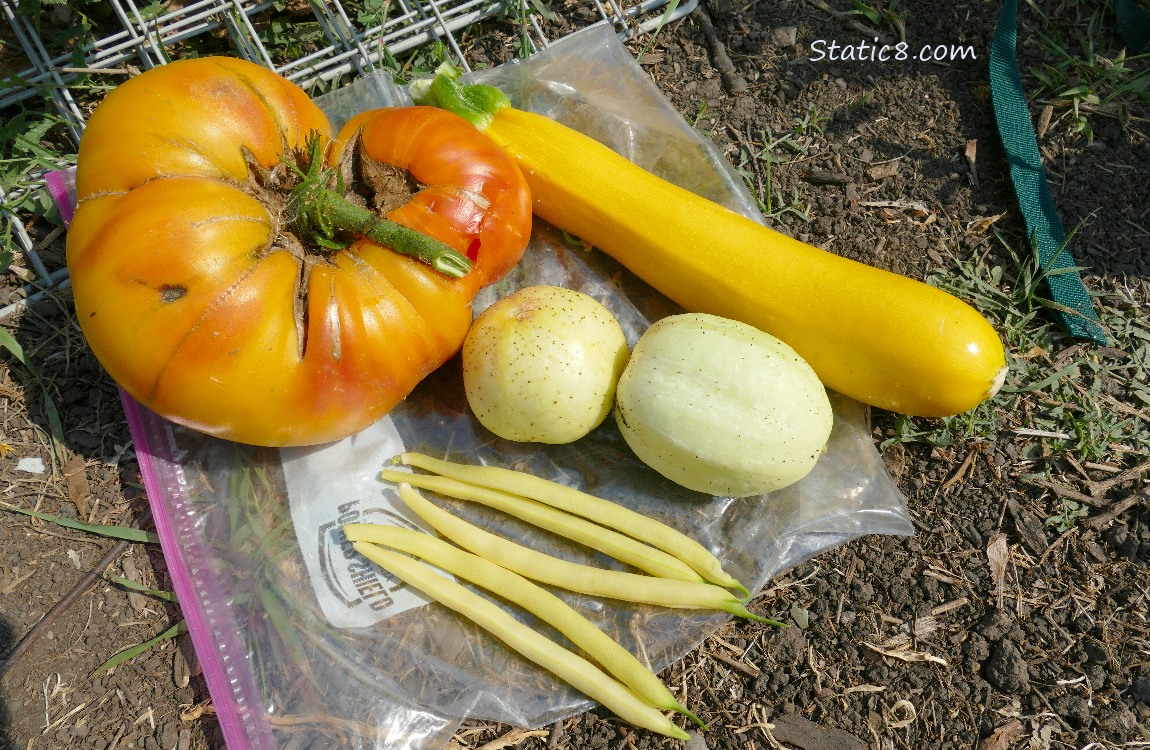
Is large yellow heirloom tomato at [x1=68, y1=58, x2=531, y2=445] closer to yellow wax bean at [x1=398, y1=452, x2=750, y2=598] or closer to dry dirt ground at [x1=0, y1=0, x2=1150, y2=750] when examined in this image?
yellow wax bean at [x1=398, y1=452, x2=750, y2=598]

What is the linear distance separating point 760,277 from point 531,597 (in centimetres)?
120

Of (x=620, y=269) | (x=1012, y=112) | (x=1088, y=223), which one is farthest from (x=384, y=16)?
(x=1088, y=223)

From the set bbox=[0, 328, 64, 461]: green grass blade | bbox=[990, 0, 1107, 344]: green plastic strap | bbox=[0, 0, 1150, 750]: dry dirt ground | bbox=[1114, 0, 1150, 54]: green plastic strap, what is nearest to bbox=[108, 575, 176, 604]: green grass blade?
bbox=[0, 0, 1150, 750]: dry dirt ground

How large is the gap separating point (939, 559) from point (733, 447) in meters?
0.91

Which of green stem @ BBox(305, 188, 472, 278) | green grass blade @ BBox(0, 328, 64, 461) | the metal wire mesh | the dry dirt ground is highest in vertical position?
the metal wire mesh

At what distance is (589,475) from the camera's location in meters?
2.85

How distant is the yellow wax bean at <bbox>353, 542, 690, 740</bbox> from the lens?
2488 mm

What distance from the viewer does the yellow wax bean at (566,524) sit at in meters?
2.61

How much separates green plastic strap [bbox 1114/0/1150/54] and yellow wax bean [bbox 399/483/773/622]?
9.02 ft

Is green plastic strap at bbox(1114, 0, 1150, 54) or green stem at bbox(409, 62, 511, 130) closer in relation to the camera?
green stem at bbox(409, 62, 511, 130)

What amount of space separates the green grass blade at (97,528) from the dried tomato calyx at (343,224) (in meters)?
1.15

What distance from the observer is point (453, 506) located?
2.80 meters

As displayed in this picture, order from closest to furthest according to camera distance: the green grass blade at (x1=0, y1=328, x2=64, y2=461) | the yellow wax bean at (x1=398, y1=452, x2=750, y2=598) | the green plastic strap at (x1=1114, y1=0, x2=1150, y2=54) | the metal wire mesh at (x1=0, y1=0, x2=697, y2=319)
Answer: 1. the yellow wax bean at (x1=398, y1=452, x2=750, y2=598)
2. the green grass blade at (x1=0, y1=328, x2=64, y2=461)
3. the metal wire mesh at (x1=0, y1=0, x2=697, y2=319)
4. the green plastic strap at (x1=1114, y1=0, x2=1150, y2=54)

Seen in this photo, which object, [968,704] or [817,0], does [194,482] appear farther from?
[817,0]
